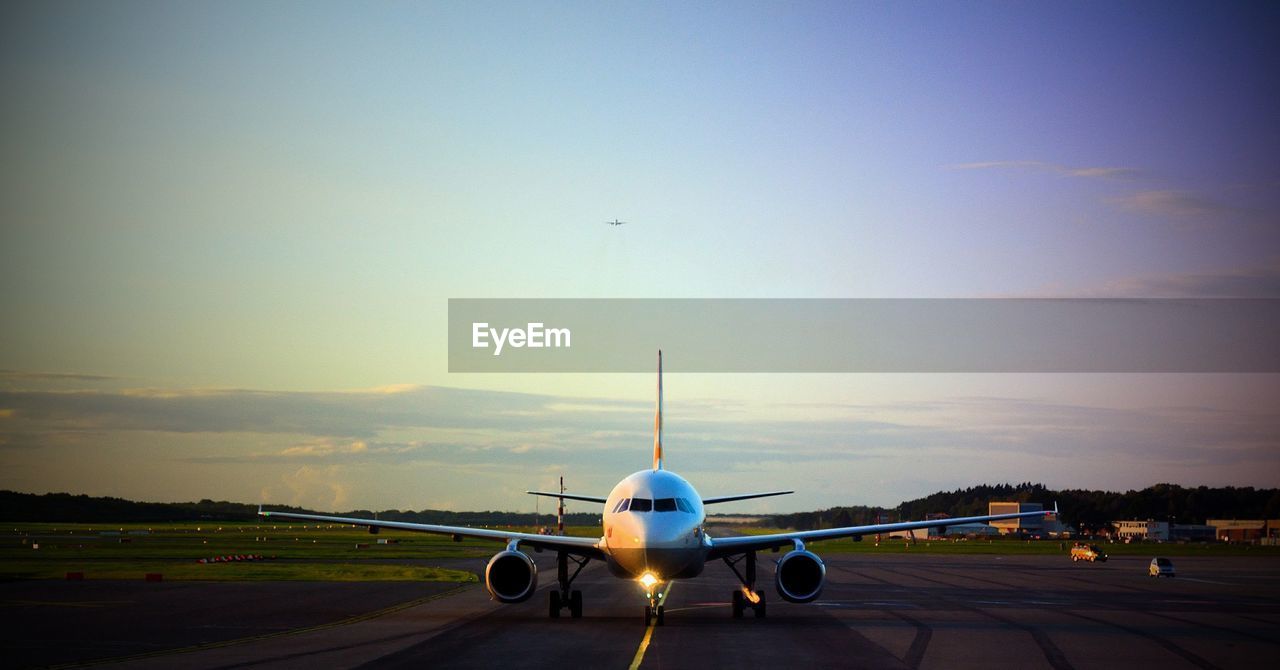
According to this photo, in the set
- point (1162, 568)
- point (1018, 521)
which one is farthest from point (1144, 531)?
point (1162, 568)

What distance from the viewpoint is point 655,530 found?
1168 inches

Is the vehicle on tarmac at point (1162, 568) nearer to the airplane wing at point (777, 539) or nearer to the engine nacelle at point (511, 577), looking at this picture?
the airplane wing at point (777, 539)

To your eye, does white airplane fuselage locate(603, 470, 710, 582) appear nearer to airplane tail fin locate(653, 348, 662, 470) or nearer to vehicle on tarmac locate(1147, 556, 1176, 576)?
airplane tail fin locate(653, 348, 662, 470)

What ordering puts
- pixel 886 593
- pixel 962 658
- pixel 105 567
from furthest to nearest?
pixel 105 567 → pixel 886 593 → pixel 962 658

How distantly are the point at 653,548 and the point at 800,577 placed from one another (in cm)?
491

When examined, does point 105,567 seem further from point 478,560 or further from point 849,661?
point 849,661

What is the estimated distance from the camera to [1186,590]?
48.5m

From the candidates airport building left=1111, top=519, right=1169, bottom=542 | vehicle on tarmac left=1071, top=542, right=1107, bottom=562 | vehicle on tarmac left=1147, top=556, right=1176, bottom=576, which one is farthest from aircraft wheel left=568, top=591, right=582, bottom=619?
airport building left=1111, top=519, right=1169, bottom=542

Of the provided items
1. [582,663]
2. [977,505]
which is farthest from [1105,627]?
[977,505]

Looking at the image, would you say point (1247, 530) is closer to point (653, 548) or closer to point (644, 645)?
point (653, 548)

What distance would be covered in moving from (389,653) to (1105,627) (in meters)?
17.4

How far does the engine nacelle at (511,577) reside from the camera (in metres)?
32.0

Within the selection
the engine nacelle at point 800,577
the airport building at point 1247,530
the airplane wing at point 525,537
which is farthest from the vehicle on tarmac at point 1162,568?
the airport building at point 1247,530

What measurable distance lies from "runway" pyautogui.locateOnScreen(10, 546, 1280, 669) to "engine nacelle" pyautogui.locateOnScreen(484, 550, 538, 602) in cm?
71
